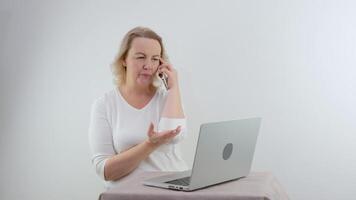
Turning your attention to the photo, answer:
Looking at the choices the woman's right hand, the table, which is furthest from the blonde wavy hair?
the table

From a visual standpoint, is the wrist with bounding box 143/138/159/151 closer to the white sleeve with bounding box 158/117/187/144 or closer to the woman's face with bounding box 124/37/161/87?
the white sleeve with bounding box 158/117/187/144

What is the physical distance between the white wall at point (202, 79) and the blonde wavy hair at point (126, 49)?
374mm

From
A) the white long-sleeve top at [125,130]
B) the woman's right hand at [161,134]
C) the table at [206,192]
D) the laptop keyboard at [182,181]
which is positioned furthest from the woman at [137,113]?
the table at [206,192]

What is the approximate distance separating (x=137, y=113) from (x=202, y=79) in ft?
1.92

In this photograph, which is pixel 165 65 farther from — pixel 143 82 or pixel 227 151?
pixel 227 151

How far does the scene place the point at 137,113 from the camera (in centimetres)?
303

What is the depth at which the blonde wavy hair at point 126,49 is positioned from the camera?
3096mm

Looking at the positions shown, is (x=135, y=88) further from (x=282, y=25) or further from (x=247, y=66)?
(x=282, y=25)

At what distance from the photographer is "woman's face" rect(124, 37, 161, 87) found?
3.05m

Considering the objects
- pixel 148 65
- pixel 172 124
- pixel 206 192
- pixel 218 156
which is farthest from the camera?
pixel 148 65

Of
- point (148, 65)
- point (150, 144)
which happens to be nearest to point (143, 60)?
point (148, 65)

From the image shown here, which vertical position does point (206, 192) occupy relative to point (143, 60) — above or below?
below

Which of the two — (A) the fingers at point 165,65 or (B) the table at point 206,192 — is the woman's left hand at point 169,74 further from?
(B) the table at point 206,192

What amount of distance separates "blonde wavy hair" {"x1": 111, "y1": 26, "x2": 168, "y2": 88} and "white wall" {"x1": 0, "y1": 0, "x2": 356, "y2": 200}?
14.7 inches
